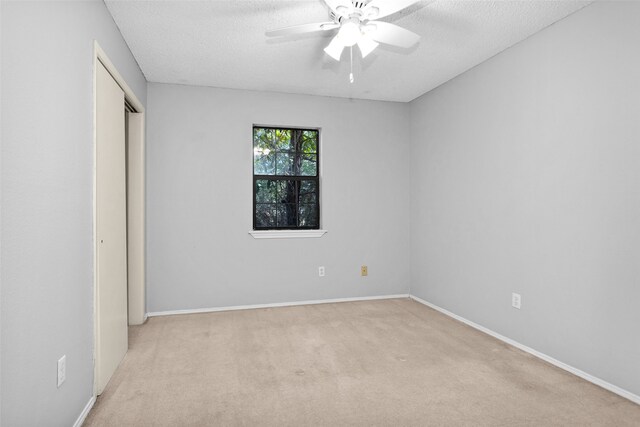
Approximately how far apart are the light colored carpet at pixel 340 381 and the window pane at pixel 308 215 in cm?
130

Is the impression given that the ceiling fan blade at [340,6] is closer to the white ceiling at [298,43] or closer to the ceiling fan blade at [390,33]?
the ceiling fan blade at [390,33]

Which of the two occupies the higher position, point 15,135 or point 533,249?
point 15,135

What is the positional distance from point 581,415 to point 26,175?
284cm

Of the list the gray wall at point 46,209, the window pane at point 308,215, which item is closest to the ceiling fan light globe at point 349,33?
the gray wall at point 46,209

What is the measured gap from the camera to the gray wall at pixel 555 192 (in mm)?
2189

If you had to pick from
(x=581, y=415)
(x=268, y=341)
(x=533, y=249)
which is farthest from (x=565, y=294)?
(x=268, y=341)

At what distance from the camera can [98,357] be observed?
2156mm

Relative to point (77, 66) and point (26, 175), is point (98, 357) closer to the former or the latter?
point (26, 175)

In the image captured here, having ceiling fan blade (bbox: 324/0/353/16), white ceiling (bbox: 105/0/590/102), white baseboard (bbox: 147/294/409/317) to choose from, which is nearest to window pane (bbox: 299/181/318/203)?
white ceiling (bbox: 105/0/590/102)

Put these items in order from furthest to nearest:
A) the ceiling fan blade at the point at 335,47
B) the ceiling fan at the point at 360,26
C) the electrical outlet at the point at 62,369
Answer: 1. the ceiling fan blade at the point at 335,47
2. the ceiling fan at the point at 360,26
3. the electrical outlet at the point at 62,369

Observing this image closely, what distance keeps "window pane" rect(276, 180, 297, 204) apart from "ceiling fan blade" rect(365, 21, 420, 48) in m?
2.21

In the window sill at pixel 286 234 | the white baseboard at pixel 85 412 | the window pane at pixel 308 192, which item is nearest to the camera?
the white baseboard at pixel 85 412

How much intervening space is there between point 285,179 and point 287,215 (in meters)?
0.42

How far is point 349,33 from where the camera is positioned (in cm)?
218
